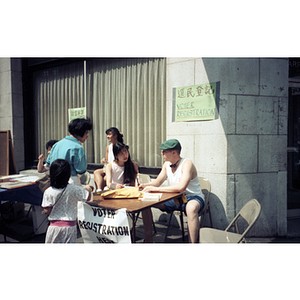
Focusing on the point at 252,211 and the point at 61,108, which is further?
the point at 61,108

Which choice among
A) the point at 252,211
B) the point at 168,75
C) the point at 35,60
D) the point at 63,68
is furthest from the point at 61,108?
the point at 252,211

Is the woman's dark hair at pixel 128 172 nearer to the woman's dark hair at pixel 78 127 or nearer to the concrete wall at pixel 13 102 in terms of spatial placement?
the woman's dark hair at pixel 78 127

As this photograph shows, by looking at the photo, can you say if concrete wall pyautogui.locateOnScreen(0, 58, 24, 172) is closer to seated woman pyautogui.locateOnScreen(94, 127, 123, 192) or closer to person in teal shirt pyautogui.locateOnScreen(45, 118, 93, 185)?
seated woman pyautogui.locateOnScreen(94, 127, 123, 192)

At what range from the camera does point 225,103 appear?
427cm

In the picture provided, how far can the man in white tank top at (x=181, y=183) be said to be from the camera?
3.35 meters

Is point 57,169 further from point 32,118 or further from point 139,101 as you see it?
point 32,118

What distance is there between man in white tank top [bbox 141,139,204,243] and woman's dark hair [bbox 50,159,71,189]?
994mm

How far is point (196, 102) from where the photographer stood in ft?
14.8

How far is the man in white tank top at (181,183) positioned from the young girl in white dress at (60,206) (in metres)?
0.94

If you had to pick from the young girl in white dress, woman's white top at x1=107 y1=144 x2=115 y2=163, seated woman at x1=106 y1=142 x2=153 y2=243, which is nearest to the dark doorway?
seated woman at x1=106 y1=142 x2=153 y2=243

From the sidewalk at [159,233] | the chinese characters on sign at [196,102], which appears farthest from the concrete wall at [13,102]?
the chinese characters on sign at [196,102]

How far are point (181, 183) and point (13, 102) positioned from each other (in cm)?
607
